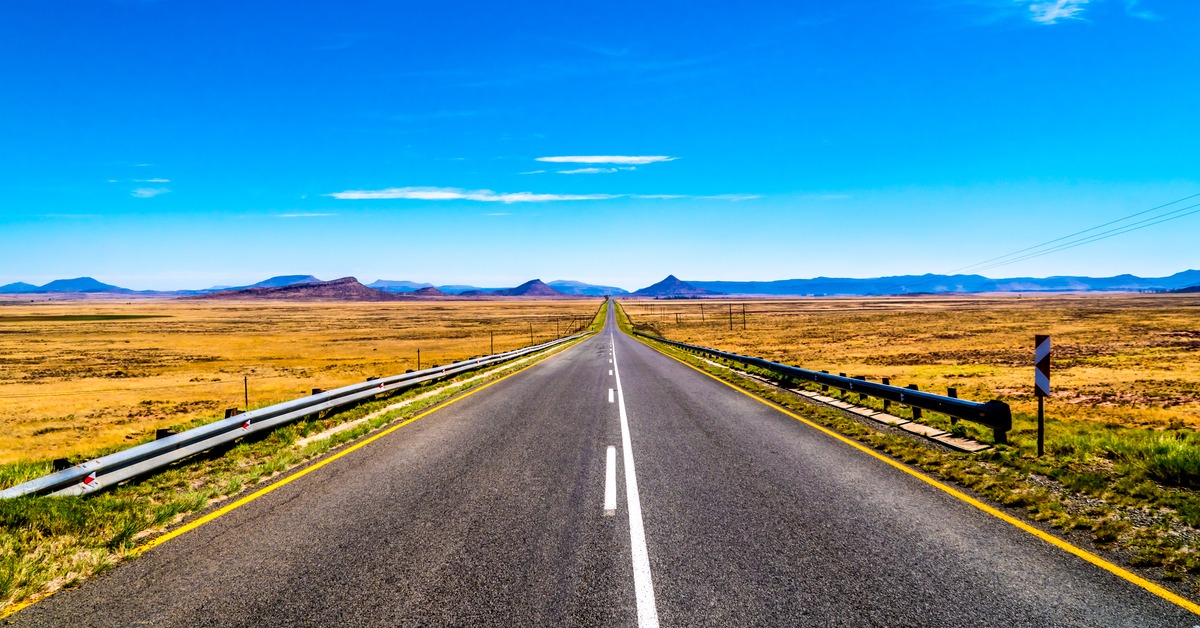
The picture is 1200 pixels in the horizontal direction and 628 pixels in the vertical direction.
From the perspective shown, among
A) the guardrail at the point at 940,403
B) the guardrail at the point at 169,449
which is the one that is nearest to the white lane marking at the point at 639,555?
the guardrail at the point at 940,403

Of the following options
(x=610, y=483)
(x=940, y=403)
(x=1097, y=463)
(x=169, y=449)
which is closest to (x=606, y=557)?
(x=610, y=483)

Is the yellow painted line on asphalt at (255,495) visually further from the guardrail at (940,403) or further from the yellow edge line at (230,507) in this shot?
the guardrail at (940,403)

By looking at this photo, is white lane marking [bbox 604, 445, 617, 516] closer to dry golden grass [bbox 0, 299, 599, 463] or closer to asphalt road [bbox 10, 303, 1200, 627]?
asphalt road [bbox 10, 303, 1200, 627]

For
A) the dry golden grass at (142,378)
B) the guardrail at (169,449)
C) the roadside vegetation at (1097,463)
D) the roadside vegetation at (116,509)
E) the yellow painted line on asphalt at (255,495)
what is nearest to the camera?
the roadside vegetation at (116,509)

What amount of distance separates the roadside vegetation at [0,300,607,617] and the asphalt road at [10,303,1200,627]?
0.36 metres

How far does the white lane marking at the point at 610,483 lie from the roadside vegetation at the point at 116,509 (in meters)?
4.35

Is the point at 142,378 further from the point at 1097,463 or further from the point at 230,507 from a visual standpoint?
the point at 1097,463

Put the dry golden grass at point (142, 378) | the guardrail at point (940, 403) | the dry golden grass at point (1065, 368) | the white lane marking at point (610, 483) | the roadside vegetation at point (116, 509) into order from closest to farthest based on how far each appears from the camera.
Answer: the roadside vegetation at point (116, 509)
the white lane marking at point (610, 483)
the guardrail at point (940, 403)
the dry golden grass at point (1065, 368)
the dry golden grass at point (142, 378)

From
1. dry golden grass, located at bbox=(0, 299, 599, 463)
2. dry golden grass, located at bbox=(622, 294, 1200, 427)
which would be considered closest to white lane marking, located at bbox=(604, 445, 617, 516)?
dry golden grass, located at bbox=(0, 299, 599, 463)

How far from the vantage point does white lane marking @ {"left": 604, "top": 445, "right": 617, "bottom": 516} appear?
6094 millimetres

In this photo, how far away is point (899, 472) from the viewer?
7.57 meters

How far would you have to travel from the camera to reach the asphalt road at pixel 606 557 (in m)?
3.93

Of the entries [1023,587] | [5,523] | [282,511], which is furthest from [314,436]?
[1023,587]

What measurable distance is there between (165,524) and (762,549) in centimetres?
585
